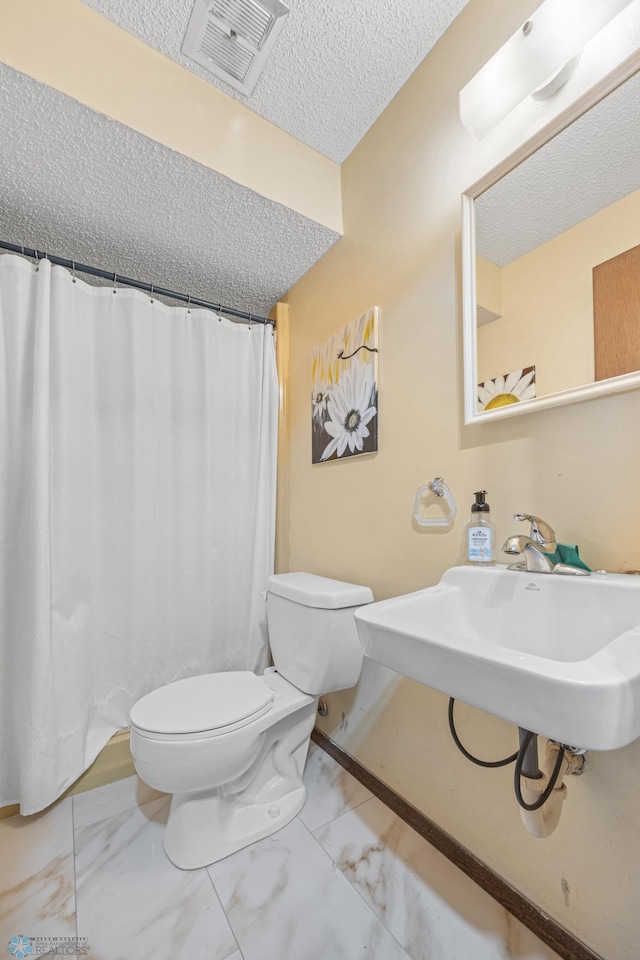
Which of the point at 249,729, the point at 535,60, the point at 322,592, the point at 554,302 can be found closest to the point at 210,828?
the point at 249,729

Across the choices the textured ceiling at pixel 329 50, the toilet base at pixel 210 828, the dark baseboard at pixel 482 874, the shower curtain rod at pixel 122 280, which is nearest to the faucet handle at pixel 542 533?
the dark baseboard at pixel 482 874

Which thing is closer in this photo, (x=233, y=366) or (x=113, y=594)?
(x=113, y=594)

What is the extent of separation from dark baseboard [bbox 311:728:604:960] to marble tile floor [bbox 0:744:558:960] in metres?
0.02

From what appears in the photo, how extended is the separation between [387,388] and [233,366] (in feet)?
2.68

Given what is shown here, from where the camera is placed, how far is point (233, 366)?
1831mm

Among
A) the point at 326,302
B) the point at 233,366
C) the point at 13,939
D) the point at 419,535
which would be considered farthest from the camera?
the point at 233,366

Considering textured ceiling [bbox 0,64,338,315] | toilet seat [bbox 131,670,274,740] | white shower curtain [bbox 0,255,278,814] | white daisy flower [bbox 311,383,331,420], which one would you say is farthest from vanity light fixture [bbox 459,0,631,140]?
toilet seat [bbox 131,670,274,740]

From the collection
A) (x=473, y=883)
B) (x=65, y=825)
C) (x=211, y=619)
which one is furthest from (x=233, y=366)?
(x=473, y=883)

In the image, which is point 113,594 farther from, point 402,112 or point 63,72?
point 402,112

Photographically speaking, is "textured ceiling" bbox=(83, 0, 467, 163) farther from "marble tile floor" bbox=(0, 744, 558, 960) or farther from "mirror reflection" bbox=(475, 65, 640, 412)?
"marble tile floor" bbox=(0, 744, 558, 960)

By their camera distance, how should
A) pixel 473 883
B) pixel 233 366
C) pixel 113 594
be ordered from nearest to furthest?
1. pixel 473 883
2. pixel 113 594
3. pixel 233 366

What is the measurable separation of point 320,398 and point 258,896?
1.57 m

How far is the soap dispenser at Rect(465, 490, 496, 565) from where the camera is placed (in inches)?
39.2

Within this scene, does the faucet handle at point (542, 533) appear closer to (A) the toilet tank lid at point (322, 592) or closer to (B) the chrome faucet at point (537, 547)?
(B) the chrome faucet at point (537, 547)
